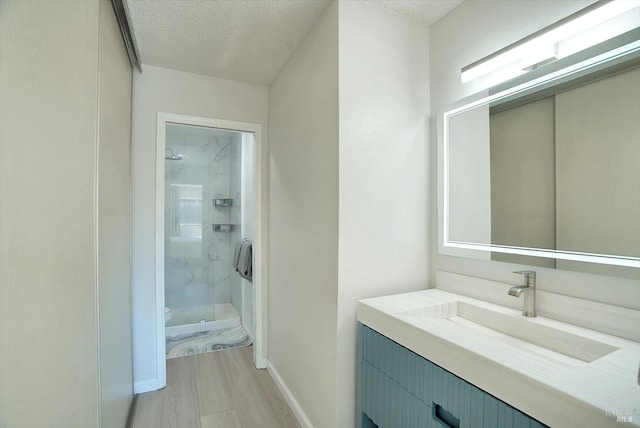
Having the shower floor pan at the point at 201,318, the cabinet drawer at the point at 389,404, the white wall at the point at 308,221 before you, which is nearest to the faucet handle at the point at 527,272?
the cabinet drawer at the point at 389,404

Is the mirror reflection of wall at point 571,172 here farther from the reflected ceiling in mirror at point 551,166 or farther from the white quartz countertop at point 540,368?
the white quartz countertop at point 540,368

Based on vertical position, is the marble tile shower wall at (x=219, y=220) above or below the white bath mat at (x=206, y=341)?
above

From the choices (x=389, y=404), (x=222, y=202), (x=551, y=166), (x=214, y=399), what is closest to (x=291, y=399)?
(x=214, y=399)

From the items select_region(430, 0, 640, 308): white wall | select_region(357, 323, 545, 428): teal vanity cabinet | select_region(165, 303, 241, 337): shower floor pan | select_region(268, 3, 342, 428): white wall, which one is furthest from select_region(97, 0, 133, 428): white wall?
select_region(430, 0, 640, 308): white wall

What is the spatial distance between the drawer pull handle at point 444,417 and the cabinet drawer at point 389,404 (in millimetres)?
21

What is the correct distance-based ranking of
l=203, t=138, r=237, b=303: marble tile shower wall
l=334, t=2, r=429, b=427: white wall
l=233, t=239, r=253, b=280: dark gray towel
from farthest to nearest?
l=203, t=138, r=237, b=303: marble tile shower wall → l=233, t=239, r=253, b=280: dark gray towel → l=334, t=2, r=429, b=427: white wall

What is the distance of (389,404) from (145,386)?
1966 mm

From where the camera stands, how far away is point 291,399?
2043mm

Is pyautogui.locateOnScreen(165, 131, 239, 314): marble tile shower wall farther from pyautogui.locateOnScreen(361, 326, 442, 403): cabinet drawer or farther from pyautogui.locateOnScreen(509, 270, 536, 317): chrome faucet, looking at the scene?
pyautogui.locateOnScreen(509, 270, 536, 317): chrome faucet

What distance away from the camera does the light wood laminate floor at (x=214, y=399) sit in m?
1.93

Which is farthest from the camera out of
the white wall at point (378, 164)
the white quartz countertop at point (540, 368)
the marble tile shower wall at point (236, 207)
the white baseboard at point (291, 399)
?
the marble tile shower wall at point (236, 207)

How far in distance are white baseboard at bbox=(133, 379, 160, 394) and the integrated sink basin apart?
2.09 meters

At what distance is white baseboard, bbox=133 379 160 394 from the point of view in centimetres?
226

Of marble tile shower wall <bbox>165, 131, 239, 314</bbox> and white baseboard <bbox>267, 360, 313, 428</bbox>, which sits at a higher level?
marble tile shower wall <bbox>165, 131, 239, 314</bbox>
